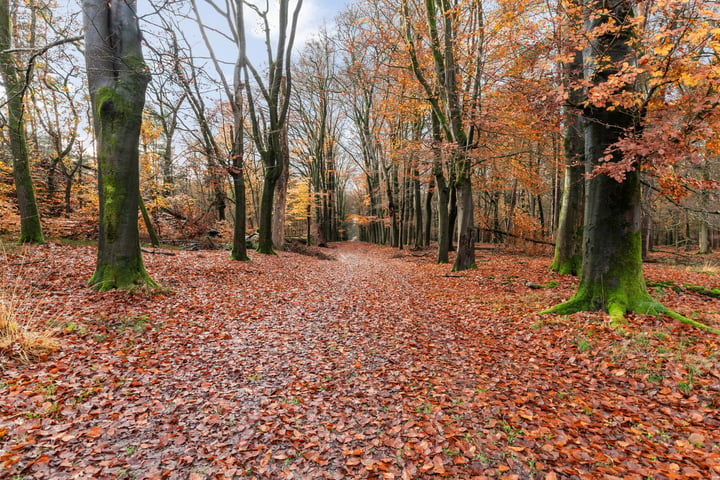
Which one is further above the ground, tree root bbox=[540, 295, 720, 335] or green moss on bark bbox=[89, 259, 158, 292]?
green moss on bark bbox=[89, 259, 158, 292]

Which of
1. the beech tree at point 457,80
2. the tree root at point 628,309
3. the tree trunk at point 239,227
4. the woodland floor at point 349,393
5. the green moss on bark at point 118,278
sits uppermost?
the beech tree at point 457,80

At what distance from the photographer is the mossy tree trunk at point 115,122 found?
21.0 feet

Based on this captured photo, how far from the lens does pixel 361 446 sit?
2.97 m

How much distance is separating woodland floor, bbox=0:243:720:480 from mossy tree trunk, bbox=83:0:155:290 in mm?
743

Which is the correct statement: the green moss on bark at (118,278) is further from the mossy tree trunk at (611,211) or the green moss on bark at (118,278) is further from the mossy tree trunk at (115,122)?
the mossy tree trunk at (611,211)

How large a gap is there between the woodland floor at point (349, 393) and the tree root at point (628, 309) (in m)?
0.17

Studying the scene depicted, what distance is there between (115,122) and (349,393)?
7.11m

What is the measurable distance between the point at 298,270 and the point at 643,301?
1021cm

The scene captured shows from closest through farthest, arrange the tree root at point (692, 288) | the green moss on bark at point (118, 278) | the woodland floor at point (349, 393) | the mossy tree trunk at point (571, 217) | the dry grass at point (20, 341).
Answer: the woodland floor at point (349, 393) < the dry grass at point (20, 341) < the green moss on bark at point (118, 278) < the tree root at point (692, 288) < the mossy tree trunk at point (571, 217)

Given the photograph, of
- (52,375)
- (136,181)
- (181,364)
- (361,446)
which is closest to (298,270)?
(136,181)

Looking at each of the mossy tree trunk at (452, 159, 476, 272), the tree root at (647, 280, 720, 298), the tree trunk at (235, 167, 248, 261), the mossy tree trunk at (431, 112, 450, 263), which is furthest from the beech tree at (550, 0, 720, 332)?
the tree trunk at (235, 167, 248, 261)

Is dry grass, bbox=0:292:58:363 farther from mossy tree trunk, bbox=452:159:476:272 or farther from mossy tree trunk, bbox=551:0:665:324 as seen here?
mossy tree trunk, bbox=452:159:476:272

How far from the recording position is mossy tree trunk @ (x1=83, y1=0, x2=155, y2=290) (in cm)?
639

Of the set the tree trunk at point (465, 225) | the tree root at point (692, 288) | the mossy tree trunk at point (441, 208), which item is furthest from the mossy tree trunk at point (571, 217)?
the mossy tree trunk at point (441, 208)
